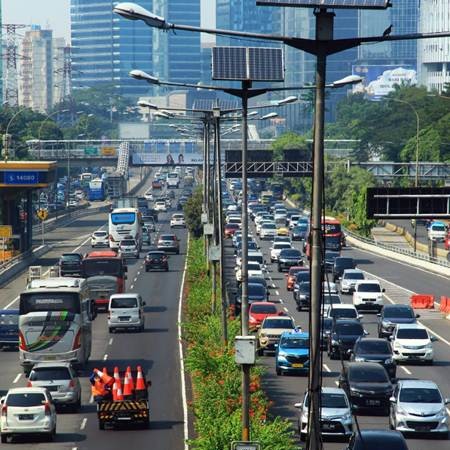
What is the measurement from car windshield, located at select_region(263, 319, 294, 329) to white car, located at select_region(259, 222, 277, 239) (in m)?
74.5

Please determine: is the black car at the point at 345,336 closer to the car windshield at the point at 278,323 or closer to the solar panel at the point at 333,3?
the car windshield at the point at 278,323

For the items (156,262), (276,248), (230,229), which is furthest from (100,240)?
(156,262)

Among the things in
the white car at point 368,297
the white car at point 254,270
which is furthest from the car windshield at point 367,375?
the white car at point 254,270

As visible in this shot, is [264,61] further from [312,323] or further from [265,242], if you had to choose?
[265,242]

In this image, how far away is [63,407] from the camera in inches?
1821

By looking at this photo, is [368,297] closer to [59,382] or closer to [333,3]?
[59,382]

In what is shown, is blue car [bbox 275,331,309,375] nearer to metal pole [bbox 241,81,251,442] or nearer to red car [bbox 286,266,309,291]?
metal pole [bbox 241,81,251,442]

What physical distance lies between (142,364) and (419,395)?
53.5 ft

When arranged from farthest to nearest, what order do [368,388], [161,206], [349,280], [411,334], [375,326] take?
[161,206]
[349,280]
[375,326]
[411,334]
[368,388]

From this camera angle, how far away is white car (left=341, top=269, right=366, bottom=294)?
84.6m

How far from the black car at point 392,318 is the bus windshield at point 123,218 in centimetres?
5416

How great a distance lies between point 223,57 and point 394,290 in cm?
5154

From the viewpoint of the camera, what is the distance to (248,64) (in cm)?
3725

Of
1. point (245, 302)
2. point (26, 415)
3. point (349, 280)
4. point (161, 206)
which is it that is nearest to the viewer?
point (245, 302)
